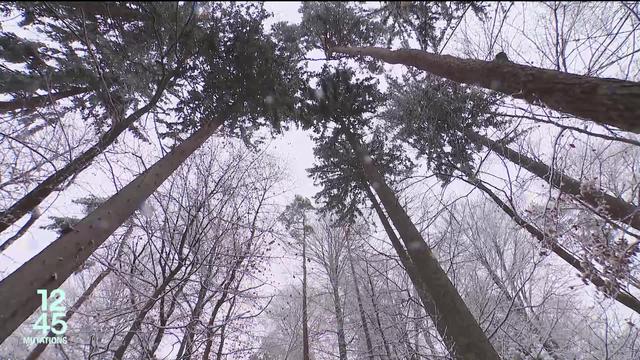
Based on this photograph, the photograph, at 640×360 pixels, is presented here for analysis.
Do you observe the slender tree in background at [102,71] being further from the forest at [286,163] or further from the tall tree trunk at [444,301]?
the tall tree trunk at [444,301]

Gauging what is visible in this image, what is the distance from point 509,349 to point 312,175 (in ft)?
25.6

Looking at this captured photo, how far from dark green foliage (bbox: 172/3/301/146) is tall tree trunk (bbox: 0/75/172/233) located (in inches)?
70.9

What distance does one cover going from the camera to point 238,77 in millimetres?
6773

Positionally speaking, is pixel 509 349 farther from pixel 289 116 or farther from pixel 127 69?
pixel 127 69

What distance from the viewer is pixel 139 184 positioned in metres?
4.46

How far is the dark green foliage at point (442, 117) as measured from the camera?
657 centimetres

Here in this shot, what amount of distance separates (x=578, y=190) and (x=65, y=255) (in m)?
7.79

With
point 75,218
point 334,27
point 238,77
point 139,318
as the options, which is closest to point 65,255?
point 139,318

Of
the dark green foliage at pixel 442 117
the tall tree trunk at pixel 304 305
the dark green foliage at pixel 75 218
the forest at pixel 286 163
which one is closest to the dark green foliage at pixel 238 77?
the forest at pixel 286 163

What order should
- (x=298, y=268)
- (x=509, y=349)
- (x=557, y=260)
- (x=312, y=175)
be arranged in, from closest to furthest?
(x=509, y=349)
(x=312, y=175)
(x=557, y=260)
(x=298, y=268)

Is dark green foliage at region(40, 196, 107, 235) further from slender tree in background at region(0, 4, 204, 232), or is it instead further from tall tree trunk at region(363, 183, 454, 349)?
tall tree trunk at region(363, 183, 454, 349)

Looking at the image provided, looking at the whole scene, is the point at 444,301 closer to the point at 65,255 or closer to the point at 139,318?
the point at 139,318

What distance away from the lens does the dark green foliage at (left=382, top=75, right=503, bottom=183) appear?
259 inches

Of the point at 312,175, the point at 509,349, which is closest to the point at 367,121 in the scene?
the point at 312,175
